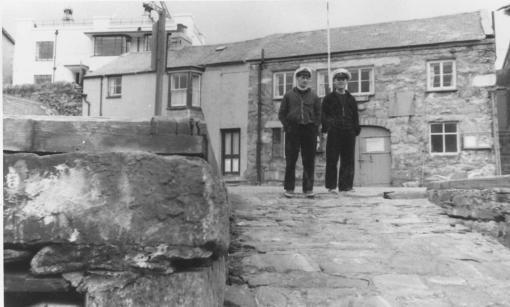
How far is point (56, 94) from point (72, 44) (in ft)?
32.7

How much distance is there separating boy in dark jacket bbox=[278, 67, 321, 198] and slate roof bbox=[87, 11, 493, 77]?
1210cm

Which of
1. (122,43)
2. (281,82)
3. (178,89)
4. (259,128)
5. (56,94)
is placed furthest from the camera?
(122,43)

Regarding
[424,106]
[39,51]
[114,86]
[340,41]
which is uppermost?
[39,51]

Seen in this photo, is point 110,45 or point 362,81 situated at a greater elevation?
point 110,45

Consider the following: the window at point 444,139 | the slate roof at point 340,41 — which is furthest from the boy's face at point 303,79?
the slate roof at point 340,41

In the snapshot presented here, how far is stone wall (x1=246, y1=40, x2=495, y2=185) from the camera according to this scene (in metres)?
15.9

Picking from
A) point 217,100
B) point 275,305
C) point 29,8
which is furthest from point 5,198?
point 217,100

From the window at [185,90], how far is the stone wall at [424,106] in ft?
18.6

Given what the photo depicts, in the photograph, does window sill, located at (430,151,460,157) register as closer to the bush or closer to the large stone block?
the large stone block

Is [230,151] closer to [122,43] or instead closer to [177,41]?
[177,41]

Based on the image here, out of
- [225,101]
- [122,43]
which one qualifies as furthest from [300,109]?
[122,43]

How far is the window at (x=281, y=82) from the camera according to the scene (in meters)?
18.9

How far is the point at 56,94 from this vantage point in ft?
94.7

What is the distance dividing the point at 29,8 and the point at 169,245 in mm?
1682
